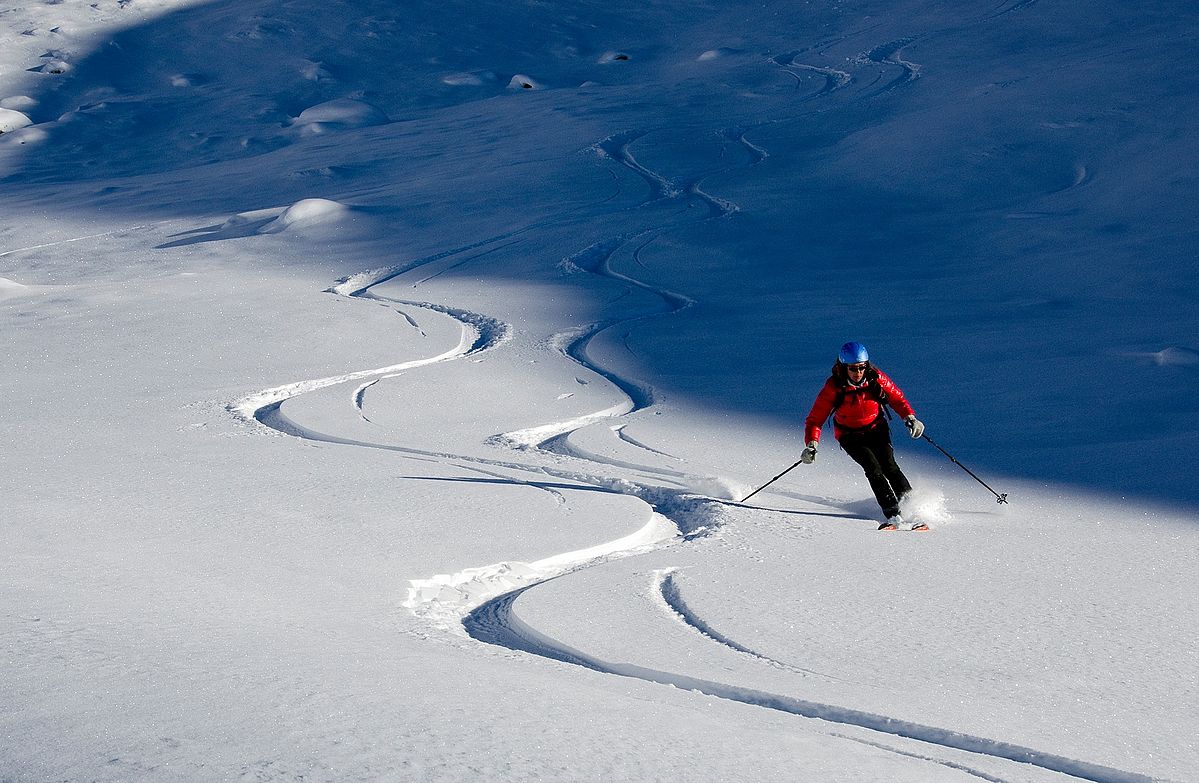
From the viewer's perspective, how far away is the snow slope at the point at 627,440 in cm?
327

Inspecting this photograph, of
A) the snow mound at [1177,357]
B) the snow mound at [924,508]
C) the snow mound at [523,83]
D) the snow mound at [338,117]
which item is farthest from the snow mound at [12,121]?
the snow mound at [924,508]

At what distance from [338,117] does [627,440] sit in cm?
1987

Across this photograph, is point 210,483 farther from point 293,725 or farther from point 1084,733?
point 1084,733

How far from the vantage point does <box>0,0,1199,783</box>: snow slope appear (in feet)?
10.7

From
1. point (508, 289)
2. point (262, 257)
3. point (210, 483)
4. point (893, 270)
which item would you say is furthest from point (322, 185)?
point (210, 483)

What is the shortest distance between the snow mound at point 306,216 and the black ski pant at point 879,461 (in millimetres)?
12483

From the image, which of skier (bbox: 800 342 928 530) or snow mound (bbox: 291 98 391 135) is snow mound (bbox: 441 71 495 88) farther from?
skier (bbox: 800 342 928 530)

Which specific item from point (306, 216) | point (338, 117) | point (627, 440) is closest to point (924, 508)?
point (627, 440)

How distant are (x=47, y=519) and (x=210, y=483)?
1.00 m

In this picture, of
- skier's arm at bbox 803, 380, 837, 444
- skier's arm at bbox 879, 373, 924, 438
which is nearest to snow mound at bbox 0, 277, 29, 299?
skier's arm at bbox 803, 380, 837, 444

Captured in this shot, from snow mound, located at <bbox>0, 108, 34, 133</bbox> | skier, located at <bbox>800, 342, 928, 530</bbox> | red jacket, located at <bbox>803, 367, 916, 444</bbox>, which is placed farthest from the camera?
snow mound, located at <bbox>0, 108, 34, 133</bbox>

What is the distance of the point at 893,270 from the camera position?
43.4 feet

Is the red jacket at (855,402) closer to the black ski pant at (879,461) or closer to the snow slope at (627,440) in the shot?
the black ski pant at (879,461)

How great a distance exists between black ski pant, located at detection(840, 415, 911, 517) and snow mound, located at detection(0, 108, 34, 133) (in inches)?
1040
